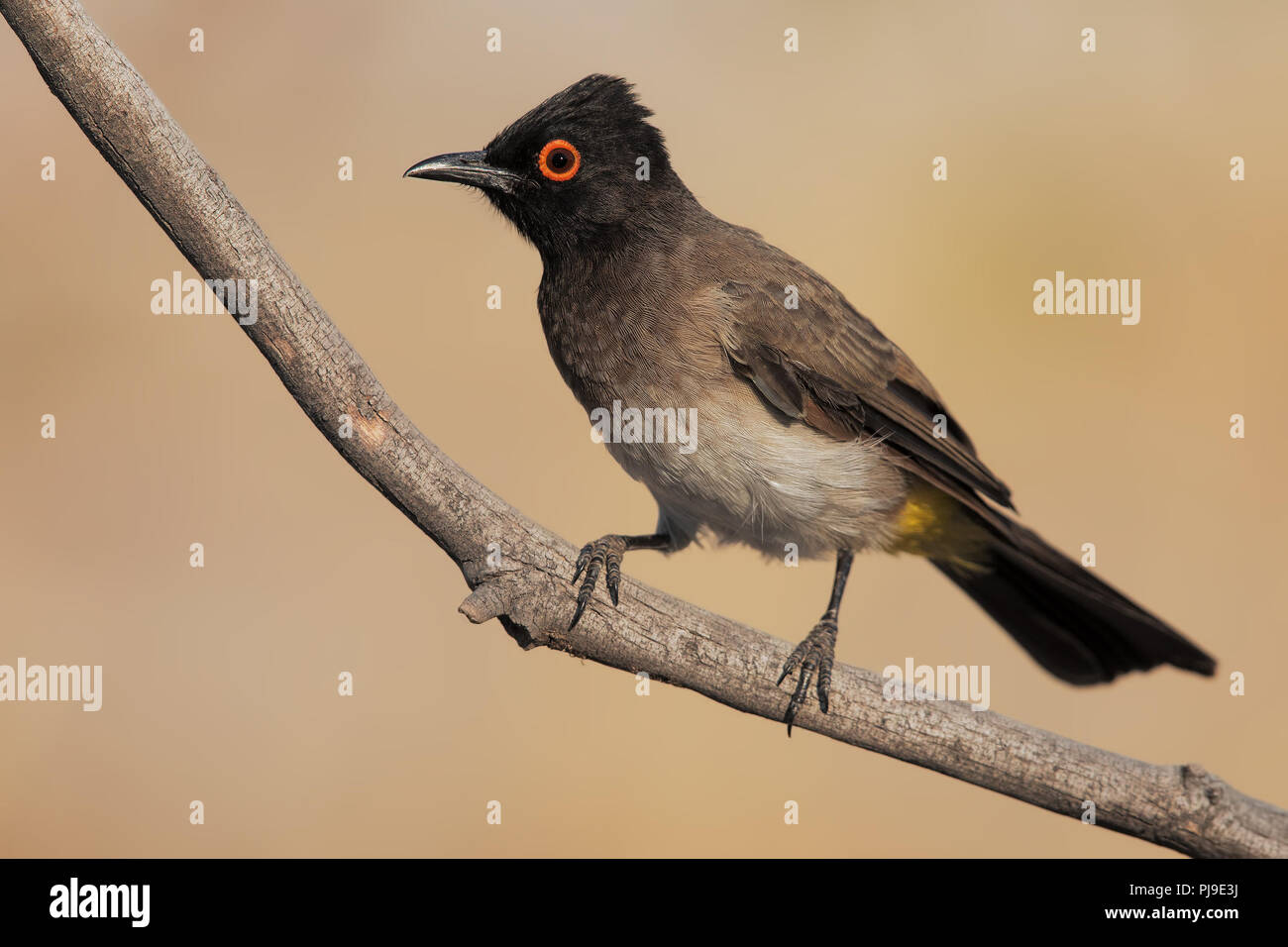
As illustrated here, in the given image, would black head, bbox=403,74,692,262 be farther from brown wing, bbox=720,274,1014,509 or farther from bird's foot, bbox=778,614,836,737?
bird's foot, bbox=778,614,836,737

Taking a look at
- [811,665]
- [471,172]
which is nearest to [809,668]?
[811,665]

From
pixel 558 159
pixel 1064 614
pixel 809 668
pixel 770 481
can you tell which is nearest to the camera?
pixel 809 668

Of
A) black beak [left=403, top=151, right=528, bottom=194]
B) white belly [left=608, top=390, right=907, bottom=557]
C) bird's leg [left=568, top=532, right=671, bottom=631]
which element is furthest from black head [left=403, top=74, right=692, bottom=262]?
bird's leg [left=568, top=532, right=671, bottom=631]

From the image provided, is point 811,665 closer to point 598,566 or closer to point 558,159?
point 598,566

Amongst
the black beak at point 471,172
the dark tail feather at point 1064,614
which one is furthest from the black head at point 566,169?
the dark tail feather at point 1064,614

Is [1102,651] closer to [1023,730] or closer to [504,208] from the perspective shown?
[1023,730]

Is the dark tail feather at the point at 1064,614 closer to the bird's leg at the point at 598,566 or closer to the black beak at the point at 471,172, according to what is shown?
the bird's leg at the point at 598,566

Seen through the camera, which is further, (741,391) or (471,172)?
(471,172)

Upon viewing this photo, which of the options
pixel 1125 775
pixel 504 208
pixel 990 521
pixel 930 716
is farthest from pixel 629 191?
pixel 1125 775
